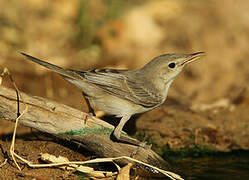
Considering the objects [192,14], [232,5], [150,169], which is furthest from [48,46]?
[150,169]

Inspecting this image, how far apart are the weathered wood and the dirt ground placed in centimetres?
151

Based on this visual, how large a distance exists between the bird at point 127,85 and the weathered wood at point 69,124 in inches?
7.3

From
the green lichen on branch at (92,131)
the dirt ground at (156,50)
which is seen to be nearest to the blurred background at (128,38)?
the dirt ground at (156,50)

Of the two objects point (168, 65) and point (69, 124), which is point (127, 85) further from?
point (69, 124)

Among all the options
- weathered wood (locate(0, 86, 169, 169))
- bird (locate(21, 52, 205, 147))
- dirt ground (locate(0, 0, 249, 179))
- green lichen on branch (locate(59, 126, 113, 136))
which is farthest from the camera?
dirt ground (locate(0, 0, 249, 179))

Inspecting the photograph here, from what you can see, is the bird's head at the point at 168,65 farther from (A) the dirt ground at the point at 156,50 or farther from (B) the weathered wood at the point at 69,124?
(B) the weathered wood at the point at 69,124

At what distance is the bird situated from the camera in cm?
534

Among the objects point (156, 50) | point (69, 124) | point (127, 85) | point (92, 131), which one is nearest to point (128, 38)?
point (156, 50)

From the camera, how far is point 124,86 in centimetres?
560

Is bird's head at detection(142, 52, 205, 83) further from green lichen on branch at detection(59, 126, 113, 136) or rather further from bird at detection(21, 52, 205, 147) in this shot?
green lichen on branch at detection(59, 126, 113, 136)

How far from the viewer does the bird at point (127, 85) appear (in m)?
5.34

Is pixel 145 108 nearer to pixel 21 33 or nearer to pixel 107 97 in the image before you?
pixel 107 97

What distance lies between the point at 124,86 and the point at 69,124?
1175 mm

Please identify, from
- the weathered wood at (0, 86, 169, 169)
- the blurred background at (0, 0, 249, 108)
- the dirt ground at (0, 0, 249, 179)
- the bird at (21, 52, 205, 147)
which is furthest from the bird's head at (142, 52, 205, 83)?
the blurred background at (0, 0, 249, 108)
